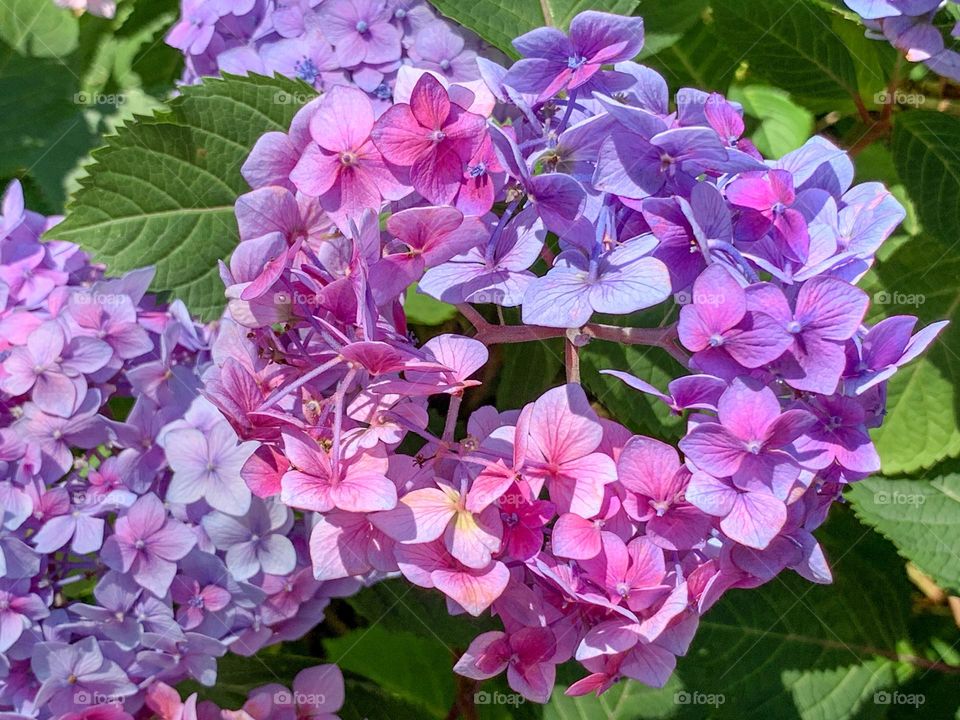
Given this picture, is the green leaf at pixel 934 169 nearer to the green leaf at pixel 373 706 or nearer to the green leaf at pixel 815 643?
the green leaf at pixel 815 643

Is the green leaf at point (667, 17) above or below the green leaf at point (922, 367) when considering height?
above

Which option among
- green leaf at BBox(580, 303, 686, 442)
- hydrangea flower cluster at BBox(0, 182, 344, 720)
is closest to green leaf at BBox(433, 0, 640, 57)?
green leaf at BBox(580, 303, 686, 442)

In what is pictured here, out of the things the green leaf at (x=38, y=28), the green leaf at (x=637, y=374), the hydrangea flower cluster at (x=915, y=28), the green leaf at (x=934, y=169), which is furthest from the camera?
the green leaf at (x=38, y=28)

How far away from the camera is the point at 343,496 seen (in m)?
0.88

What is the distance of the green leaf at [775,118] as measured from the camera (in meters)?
1.65

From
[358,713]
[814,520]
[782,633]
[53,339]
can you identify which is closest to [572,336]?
[814,520]

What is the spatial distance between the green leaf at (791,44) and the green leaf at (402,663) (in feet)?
3.50

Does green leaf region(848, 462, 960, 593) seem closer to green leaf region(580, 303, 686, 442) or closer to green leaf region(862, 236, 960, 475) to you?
green leaf region(862, 236, 960, 475)

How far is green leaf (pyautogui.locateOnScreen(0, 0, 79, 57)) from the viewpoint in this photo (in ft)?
6.23

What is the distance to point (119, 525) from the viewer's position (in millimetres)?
1252

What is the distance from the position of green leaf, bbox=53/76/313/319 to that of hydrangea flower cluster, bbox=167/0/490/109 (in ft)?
0.21

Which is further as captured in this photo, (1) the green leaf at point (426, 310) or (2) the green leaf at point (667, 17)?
(1) the green leaf at point (426, 310)

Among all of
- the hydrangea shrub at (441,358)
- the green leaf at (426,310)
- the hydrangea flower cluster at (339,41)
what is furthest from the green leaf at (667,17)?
the green leaf at (426,310)

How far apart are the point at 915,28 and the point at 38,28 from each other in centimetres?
153
